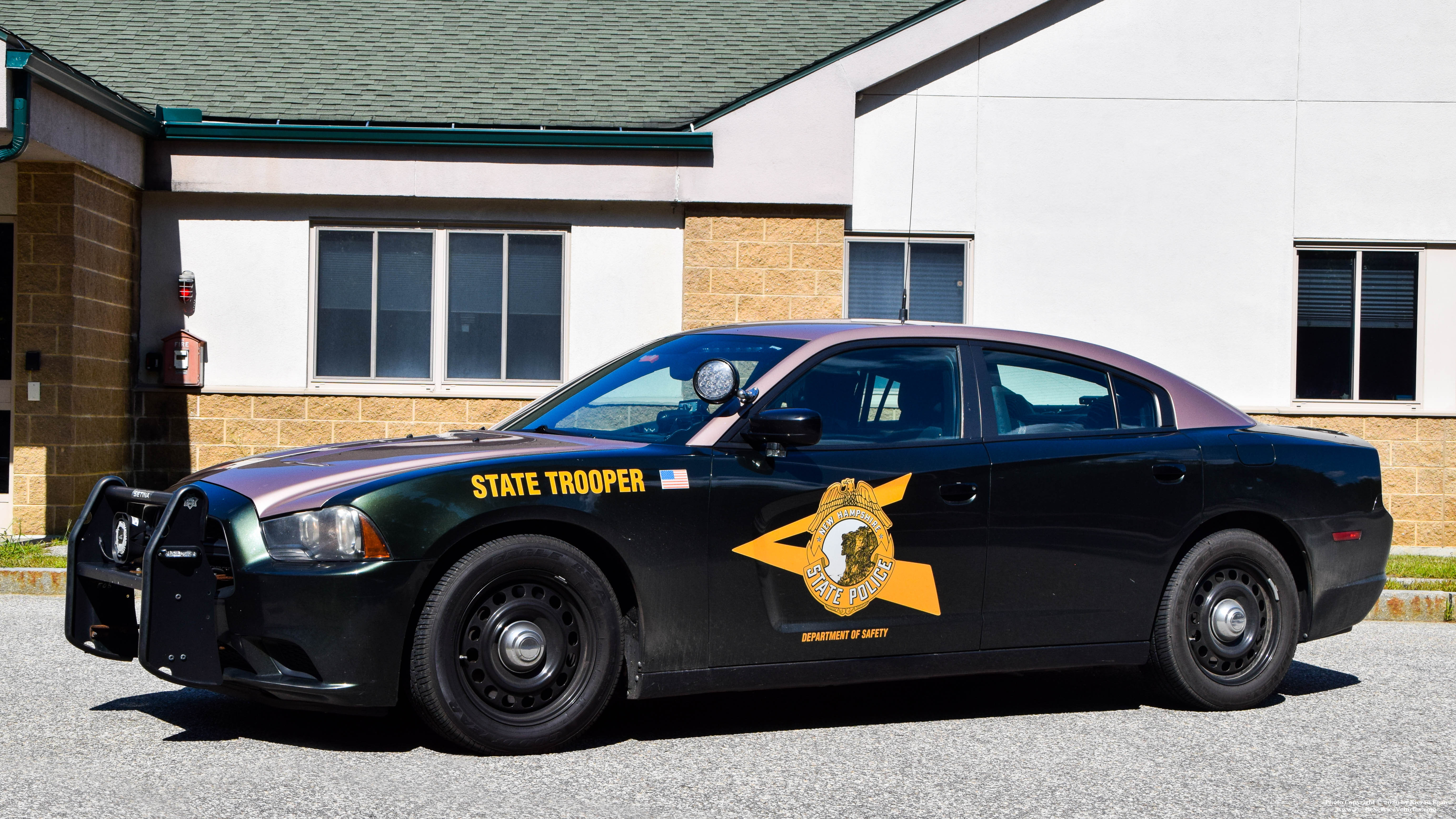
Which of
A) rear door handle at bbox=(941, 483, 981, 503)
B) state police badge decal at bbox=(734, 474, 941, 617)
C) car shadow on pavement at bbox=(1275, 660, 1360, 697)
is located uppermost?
rear door handle at bbox=(941, 483, 981, 503)

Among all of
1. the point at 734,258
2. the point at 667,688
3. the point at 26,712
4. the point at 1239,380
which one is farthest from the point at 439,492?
the point at 1239,380

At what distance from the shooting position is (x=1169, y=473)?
19.7ft

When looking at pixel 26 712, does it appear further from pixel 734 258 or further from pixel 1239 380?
pixel 1239 380

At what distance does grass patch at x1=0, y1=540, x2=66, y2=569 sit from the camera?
30.8 feet

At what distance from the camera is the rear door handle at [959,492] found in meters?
5.58

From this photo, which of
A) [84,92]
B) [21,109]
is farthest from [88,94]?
[21,109]

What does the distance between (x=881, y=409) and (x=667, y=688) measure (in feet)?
4.64

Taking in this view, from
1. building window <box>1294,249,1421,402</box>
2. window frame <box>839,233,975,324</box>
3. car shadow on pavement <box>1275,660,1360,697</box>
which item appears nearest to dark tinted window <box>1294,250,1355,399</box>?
building window <box>1294,249,1421,402</box>

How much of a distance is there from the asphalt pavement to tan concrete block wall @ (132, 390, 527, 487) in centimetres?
585

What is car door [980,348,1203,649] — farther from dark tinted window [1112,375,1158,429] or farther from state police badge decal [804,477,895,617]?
state police badge decal [804,477,895,617]

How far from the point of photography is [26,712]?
560 cm

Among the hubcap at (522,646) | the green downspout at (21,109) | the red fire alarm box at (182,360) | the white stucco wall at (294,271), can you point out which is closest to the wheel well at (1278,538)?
the hubcap at (522,646)

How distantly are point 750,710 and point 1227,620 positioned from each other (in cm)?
207

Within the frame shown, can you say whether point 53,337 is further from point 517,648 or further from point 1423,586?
point 1423,586
